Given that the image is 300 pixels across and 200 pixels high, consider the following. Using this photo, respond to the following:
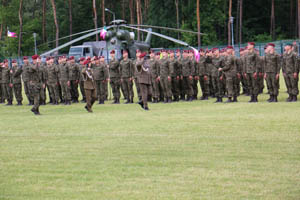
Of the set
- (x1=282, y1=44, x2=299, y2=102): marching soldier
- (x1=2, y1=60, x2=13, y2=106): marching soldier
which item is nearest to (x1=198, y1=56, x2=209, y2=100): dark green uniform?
(x1=282, y1=44, x2=299, y2=102): marching soldier

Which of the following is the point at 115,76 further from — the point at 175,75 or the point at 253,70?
the point at 253,70

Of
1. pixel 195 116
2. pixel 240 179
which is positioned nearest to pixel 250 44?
pixel 195 116

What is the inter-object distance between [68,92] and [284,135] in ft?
42.3

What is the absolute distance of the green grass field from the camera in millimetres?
6973

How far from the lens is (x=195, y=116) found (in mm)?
14586

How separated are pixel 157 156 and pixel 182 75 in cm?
1164

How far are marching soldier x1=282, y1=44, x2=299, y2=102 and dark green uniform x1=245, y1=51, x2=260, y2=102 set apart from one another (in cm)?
101

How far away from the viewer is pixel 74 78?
22484mm

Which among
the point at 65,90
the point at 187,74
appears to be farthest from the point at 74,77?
the point at 187,74

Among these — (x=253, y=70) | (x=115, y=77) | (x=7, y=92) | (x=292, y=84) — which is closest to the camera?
(x=292, y=84)

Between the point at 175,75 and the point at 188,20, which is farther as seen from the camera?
the point at 188,20

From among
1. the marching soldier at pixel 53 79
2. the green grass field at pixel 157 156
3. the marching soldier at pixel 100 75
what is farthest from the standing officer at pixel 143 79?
the marching soldier at pixel 53 79

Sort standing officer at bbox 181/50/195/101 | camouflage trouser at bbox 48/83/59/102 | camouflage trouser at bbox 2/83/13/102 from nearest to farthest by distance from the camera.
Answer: standing officer at bbox 181/50/195/101 < camouflage trouser at bbox 48/83/59/102 < camouflage trouser at bbox 2/83/13/102

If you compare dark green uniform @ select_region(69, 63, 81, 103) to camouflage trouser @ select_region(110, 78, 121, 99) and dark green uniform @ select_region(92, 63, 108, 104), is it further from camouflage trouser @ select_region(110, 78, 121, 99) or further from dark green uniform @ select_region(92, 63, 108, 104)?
camouflage trouser @ select_region(110, 78, 121, 99)
